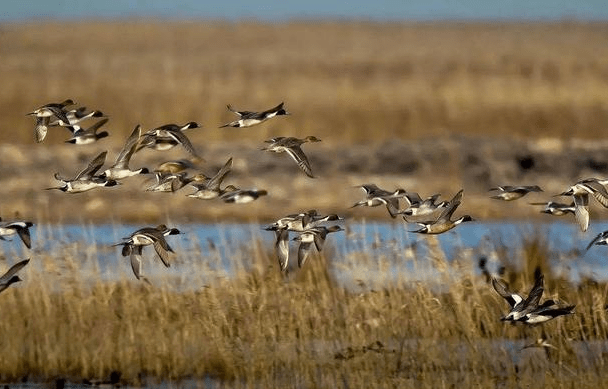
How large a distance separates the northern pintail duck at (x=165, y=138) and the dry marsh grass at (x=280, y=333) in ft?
3.94

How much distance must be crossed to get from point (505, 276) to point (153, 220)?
31.0ft

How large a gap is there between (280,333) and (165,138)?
1.78 metres

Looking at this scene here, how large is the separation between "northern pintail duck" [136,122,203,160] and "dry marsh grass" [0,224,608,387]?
1.20 m

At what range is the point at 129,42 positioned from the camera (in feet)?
210

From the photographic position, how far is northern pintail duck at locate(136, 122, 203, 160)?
12.3 m

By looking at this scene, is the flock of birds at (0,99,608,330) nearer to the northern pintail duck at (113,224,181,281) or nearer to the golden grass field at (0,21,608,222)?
the northern pintail duck at (113,224,181,281)

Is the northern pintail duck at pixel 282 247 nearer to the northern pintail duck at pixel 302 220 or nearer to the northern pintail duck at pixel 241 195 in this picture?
the northern pintail duck at pixel 302 220

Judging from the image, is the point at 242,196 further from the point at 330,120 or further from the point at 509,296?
the point at 330,120

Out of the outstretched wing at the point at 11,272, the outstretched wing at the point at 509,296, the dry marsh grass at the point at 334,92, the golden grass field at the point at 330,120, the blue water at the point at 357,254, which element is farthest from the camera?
the dry marsh grass at the point at 334,92

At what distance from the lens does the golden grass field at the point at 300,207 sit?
1251cm

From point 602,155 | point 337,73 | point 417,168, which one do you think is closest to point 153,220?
point 417,168

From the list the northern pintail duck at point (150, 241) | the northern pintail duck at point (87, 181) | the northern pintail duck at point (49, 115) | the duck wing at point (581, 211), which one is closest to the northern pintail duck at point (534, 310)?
the duck wing at point (581, 211)

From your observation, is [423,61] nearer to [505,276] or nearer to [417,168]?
[417,168]

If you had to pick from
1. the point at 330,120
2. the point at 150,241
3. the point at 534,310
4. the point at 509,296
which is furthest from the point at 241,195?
the point at 330,120
